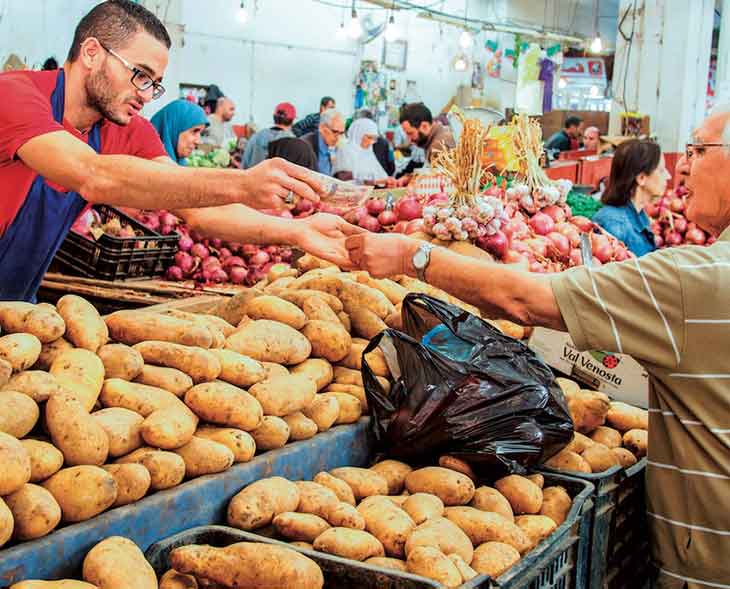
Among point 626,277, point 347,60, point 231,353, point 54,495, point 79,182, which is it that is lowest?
point 54,495

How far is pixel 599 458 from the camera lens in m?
2.58

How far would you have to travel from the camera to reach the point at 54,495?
1.64 meters

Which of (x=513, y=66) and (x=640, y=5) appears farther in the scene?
(x=513, y=66)

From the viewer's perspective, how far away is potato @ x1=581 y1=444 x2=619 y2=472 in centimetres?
257

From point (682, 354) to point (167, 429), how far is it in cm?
118

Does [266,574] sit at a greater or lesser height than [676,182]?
lesser

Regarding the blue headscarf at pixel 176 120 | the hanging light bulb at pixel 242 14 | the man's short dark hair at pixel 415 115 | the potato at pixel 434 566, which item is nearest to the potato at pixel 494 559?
the potato at pixel 434 566

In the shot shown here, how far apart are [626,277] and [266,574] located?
1029mm

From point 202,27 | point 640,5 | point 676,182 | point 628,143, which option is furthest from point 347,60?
point 628,143

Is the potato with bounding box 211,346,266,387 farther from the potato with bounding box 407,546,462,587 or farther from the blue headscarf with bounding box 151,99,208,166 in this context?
the blue headscarf with bounding box 151,99,208,166

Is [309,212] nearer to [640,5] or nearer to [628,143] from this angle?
[628,143]

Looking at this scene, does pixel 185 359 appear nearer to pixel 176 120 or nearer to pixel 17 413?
pixel 17 413

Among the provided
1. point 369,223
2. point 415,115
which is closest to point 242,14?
point 415,115

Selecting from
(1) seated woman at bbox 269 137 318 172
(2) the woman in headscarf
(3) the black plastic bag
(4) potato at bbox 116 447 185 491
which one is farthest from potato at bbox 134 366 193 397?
(2) the woman in headscarf
